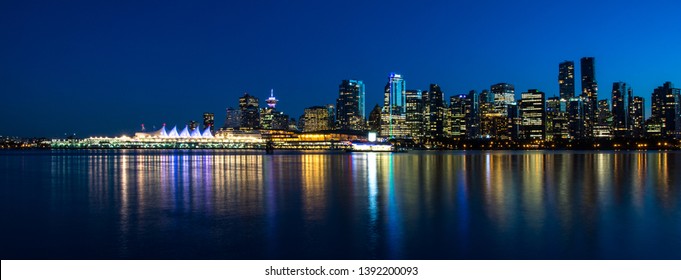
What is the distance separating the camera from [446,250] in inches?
516

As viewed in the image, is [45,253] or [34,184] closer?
[45,253]

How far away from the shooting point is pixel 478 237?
47.9 feet

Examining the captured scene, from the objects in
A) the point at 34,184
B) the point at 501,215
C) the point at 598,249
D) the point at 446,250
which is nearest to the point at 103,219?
the point at 446,250

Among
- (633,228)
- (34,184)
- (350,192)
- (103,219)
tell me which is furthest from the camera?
(34,184)

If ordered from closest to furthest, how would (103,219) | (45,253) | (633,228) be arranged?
1. (45,253)
2. (633,228)
3. (103,219)

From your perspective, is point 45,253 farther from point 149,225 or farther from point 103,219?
point 103,219

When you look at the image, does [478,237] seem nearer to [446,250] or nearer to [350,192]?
[446,250]

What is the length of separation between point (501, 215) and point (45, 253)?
12771 mm

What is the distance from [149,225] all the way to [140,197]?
837 centimetres

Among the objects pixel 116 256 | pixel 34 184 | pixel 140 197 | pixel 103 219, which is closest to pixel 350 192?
pixel 140 197

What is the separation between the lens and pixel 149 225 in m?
16.8

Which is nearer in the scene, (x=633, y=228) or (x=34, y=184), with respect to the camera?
(x=633, y=228)
